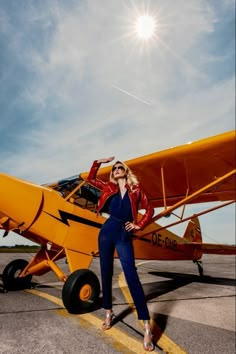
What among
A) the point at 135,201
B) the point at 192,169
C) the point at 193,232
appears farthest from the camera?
the point at 193,232

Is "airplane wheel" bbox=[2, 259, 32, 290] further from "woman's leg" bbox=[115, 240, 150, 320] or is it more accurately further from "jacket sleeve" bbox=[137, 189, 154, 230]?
"jacket sleeve" bbox=[137, 189, 154, 230]

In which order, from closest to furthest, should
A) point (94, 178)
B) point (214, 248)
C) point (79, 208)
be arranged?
point (94, 178) → point (79, 208) → point (214, 248)

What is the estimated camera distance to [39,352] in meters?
1.77

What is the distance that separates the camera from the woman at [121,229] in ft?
7.27

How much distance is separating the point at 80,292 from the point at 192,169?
9.40 feet

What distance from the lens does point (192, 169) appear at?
4637 mm

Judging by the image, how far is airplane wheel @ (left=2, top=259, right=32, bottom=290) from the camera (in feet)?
13.7

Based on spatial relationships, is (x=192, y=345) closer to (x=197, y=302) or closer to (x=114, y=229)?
(x=114, y=229)

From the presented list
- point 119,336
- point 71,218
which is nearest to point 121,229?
point 119,336

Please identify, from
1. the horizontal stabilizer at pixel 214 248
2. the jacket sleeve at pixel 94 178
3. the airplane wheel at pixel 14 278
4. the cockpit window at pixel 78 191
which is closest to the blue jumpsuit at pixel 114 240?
the jacket sleeve at pixel 94 178

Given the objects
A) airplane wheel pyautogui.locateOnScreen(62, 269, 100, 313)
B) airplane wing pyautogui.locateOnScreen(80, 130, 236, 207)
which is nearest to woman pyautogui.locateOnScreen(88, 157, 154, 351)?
airplane wheel pyautogui.locateOnScreen(62, 269, 100, 313)

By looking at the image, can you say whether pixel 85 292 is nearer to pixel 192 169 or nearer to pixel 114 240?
pixel 114 240

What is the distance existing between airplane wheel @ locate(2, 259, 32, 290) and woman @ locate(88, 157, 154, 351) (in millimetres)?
2495

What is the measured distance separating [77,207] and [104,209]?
5.51ft
